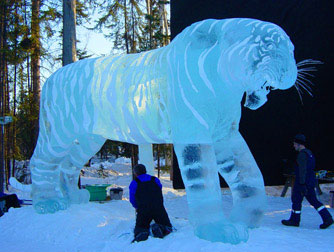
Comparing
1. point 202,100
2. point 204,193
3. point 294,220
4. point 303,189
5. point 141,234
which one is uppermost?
point 202,100

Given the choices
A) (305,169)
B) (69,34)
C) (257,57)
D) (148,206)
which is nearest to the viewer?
(257,57)

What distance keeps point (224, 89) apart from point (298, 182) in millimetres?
1690

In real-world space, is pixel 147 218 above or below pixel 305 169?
below

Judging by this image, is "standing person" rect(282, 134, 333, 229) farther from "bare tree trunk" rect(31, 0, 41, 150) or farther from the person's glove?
"bare tree trunk" rect(31, 0, 41, 150)

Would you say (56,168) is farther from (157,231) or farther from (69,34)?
(69,34)

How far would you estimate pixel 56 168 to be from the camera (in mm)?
4113

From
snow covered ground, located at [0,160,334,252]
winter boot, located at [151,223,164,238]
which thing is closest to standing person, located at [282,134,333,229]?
snow covered ground, located at [0,160,334,252]

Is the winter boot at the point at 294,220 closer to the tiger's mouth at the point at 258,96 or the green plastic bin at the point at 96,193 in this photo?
the tiger's mouth at the point at 258,96

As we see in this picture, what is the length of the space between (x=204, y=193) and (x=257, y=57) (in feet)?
3.65

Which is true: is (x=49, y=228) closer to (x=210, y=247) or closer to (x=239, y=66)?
(x=210, y=247)

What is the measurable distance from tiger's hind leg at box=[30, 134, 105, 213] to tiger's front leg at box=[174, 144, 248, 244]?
1.78 m

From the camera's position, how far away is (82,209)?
13.7 feet

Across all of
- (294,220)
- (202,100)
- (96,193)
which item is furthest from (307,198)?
(96,193)

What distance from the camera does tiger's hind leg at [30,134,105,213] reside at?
4.00 meters
